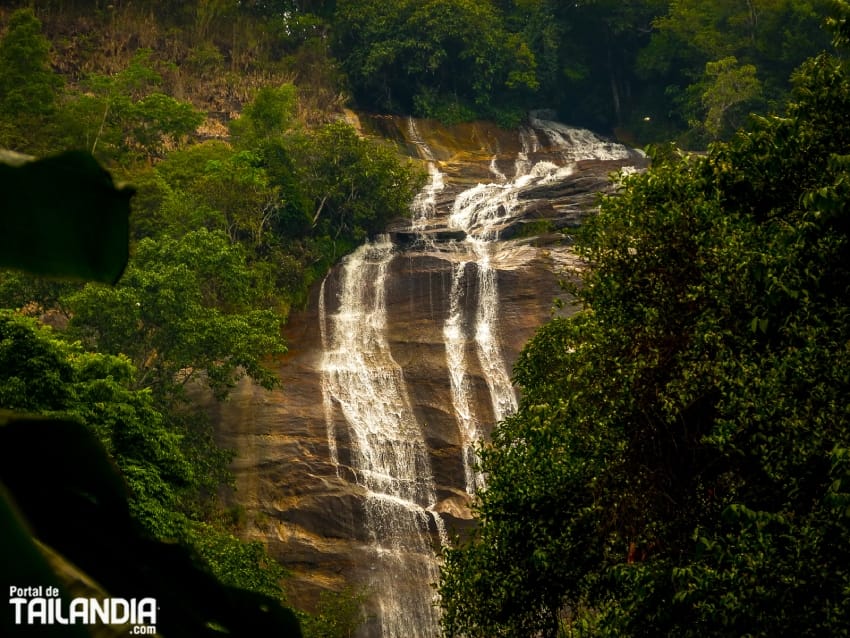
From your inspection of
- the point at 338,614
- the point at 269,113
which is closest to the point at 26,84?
the point at 269,113

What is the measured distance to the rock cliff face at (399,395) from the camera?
25.5 m

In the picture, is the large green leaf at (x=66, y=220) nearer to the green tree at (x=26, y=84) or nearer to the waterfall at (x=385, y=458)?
the waterfall at (x=385, y=458)

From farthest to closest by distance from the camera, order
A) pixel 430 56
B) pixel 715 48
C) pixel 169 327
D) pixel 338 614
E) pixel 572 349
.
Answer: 1. pixel 715 48
2. pixel 430 56
3. pixel 169 327
4. pixel 338 614
5. pixel 572 349

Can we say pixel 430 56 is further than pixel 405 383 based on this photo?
Yes

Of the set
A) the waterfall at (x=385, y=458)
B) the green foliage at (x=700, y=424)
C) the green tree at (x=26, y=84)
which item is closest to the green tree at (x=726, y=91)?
the waterfall at (x=385, y=458)

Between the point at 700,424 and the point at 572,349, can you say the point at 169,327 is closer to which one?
the point at 572,349

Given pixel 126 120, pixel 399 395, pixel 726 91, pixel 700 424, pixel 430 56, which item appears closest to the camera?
pixel 700 424

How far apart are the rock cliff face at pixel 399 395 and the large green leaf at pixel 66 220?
20041mm

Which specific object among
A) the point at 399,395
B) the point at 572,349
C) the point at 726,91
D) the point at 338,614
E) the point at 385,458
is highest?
the point at 726,91

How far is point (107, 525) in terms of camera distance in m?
1.39

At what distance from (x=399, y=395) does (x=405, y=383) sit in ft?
1.76

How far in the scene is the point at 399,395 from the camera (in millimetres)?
29891

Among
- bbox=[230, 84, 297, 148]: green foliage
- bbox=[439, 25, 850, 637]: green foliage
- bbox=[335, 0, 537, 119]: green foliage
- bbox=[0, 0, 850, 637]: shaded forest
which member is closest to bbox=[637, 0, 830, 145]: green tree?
bbox=[0, 0, 850, 637]: shaded forest

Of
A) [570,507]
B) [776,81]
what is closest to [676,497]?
[570,507]
